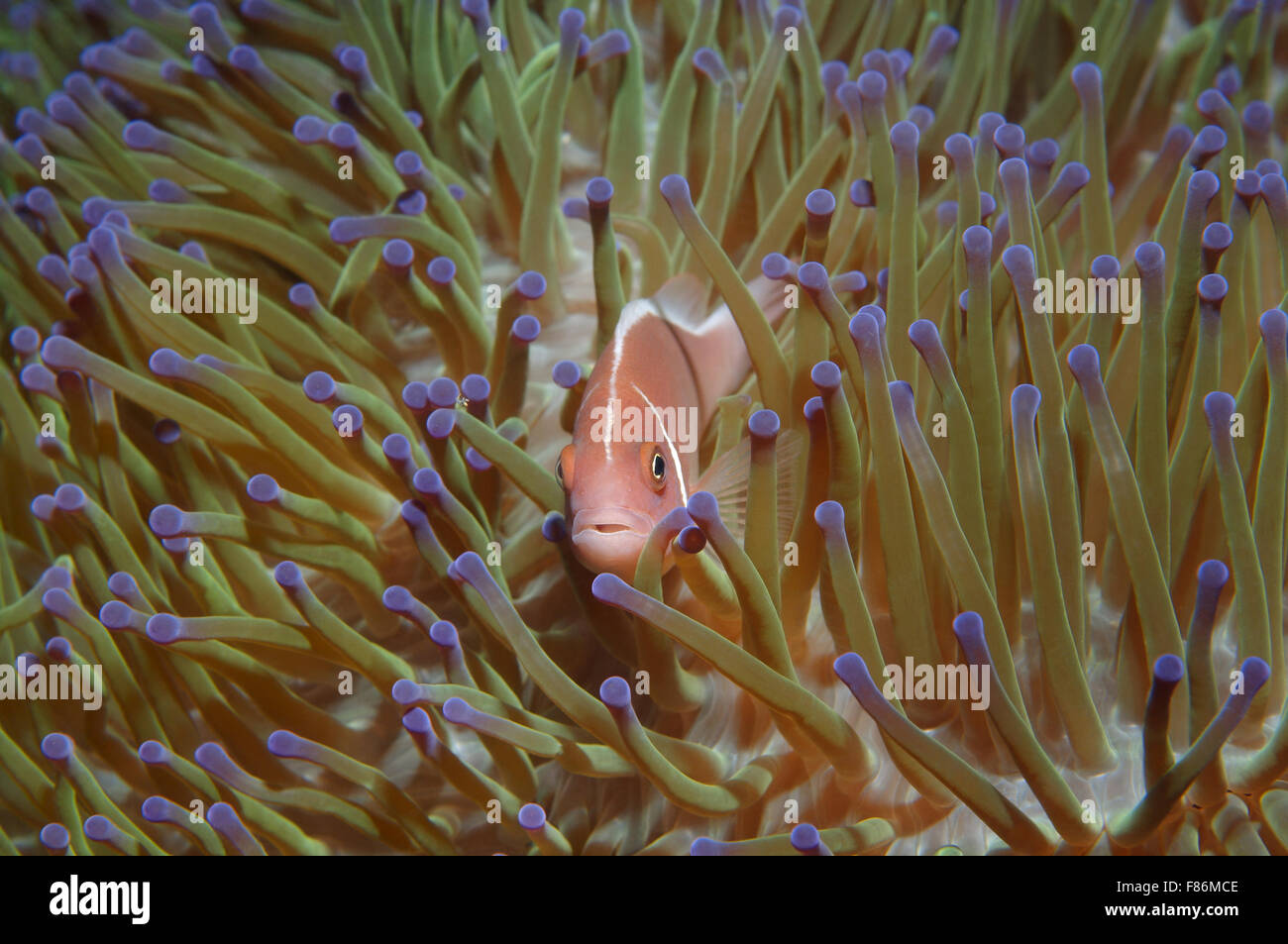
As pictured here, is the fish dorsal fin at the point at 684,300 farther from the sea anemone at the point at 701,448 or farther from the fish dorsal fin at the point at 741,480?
the fish dorsal fin at the point at 741,480

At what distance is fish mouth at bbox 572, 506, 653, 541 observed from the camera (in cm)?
97

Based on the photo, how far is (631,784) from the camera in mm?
1138

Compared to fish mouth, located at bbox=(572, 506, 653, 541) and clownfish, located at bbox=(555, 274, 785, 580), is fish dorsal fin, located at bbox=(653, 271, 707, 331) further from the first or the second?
fish mouth, located at bbox=(572, 506, 653, 541)

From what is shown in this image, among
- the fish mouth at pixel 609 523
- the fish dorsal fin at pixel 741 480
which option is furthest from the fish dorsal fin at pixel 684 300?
the fish mouth at pixel 609 523

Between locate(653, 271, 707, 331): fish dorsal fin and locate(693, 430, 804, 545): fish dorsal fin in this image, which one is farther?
locate(653, 271, 707, 331): fish dorsal fin

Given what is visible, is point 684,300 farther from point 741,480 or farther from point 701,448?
point 741,480

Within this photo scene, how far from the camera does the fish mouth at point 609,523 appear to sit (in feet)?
3.20

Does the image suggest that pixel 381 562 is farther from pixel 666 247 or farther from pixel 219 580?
pixel 666 247

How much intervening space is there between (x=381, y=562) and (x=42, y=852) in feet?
1.96

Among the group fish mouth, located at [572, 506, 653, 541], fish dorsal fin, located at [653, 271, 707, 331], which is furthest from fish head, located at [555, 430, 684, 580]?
fish dorsal fin, located at [653, 271, 707, 331]

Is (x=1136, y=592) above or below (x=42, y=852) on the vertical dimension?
above

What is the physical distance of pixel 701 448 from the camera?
1.33 meters

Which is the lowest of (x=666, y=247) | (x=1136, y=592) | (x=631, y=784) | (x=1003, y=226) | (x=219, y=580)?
(x=631, y=784)
